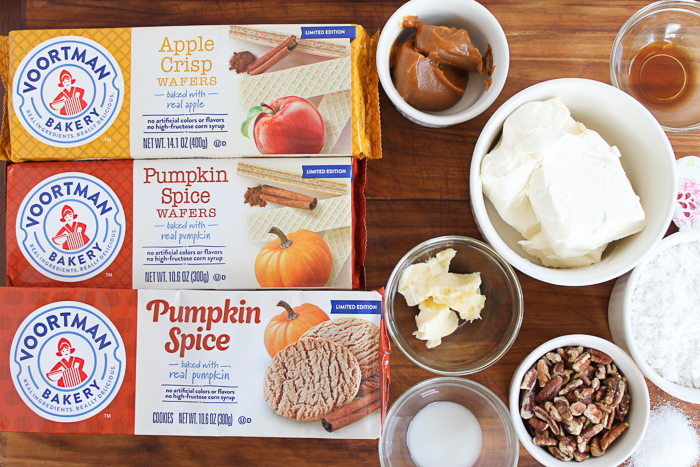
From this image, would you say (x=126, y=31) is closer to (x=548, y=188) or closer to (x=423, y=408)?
(x=548, y=188)

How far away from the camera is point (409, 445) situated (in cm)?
93

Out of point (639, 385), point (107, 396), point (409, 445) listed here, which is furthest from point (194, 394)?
point (639, 385)

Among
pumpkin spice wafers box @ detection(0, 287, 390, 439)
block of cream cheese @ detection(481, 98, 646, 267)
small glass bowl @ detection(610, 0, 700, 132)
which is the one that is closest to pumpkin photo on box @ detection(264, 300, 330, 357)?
pumpkin spice wafers box @ detection(0, 287, 390, 439)

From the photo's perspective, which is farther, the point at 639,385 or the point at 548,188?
the point at 639,385

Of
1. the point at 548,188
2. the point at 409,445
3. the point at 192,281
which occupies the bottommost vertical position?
the point at 409,445

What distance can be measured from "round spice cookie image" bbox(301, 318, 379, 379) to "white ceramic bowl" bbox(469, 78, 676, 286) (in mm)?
263

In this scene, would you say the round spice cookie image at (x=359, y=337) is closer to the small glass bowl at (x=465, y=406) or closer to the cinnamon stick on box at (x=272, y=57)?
the small glass bowl at (x=465, y=406)

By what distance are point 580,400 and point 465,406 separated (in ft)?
0.70

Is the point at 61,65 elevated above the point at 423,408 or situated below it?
above

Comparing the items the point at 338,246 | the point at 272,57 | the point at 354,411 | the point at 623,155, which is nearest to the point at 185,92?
the point at 272,57

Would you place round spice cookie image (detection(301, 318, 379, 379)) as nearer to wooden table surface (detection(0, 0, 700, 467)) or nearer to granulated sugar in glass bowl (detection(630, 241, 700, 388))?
wooden table surface (detection(0, 0, 700, 467))

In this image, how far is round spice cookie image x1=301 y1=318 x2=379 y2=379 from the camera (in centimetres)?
82

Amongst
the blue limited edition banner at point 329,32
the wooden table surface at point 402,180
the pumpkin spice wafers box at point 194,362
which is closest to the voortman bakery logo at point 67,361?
the pumpkin spice wafers box at point 194,362

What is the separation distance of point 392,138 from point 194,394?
0.61 metres
